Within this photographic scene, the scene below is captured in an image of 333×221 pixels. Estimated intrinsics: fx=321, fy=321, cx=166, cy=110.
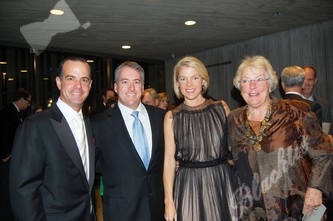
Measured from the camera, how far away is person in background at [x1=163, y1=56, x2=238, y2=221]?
248cm

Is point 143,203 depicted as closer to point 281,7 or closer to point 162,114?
point 162,114

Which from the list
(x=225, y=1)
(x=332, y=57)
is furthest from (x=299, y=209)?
(x=332, y=57)

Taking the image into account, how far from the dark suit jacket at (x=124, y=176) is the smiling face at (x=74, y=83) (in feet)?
1.30

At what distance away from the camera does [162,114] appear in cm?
287

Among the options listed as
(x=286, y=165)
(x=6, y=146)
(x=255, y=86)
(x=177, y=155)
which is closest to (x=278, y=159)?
(x=286, y=165)

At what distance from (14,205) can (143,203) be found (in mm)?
970

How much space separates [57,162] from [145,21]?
4.90 m

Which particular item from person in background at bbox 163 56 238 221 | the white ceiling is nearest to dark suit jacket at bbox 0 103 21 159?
the white ceiling

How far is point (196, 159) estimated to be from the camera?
99.2 inches

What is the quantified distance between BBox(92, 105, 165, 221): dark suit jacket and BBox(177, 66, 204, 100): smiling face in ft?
1.54

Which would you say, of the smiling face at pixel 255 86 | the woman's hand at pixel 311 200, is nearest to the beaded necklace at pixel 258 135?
the smiling face at pixel 255 86

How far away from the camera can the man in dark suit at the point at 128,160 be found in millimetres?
2502

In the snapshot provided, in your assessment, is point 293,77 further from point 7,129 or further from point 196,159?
point 7,129

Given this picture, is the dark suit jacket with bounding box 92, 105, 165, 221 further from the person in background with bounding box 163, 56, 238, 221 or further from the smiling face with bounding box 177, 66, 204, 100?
the smiling face with bounding box 177, 66, 204, 100
